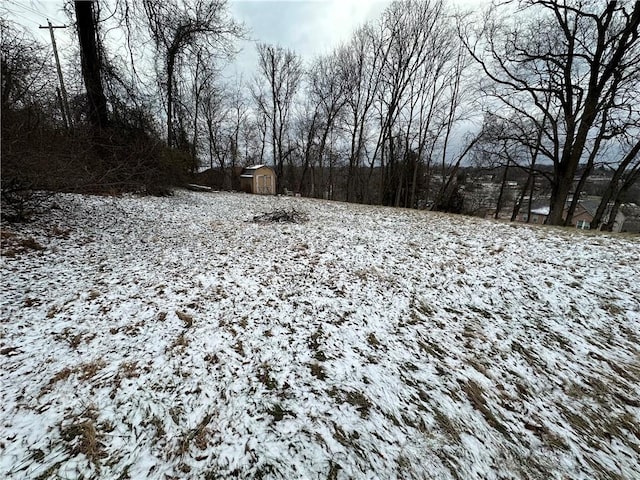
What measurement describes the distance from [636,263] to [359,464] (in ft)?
19.5

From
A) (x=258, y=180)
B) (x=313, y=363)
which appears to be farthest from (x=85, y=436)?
(x=258, y=180)

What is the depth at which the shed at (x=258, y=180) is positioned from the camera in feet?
78.2

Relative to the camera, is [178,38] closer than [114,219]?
No

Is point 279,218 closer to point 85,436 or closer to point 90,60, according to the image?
point 85,436

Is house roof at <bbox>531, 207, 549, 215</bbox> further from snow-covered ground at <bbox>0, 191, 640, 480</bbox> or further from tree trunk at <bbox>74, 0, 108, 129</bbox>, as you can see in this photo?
tree trunk at <bbox>74, 0, 108, 129</bbox>

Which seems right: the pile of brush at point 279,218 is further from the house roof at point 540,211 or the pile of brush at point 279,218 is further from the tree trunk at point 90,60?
the house roof at point 540,211

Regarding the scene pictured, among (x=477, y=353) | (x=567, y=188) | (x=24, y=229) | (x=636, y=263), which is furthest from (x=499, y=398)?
(x=567, y=188)

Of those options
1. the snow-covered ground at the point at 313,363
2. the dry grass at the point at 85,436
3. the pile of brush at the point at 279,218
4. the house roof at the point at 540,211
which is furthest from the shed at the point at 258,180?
the house roof at the point at 540,211

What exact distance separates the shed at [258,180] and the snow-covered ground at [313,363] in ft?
64.5

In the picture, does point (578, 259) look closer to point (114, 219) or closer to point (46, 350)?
point (46, 350)

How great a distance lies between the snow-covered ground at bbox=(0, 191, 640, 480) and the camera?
1720 millimetres

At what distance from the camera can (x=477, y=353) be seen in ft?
9.04

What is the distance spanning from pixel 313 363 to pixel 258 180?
2340cm

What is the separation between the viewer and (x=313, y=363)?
100.0 inches
